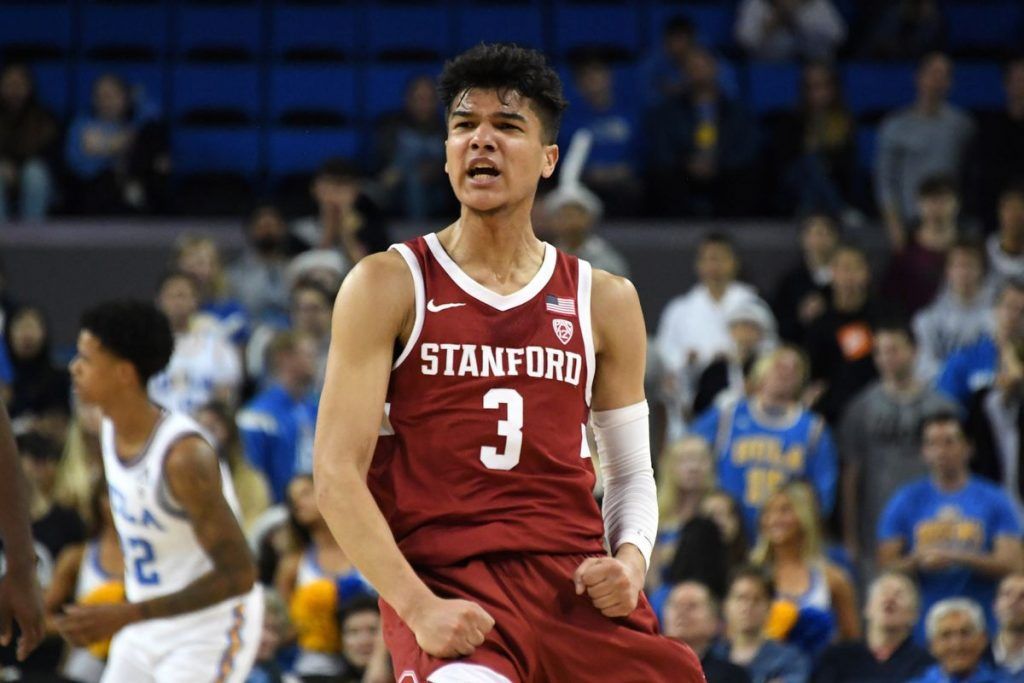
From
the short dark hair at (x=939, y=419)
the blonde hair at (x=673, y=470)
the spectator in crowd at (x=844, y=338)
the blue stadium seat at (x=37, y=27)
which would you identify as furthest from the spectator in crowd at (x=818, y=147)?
the blue stadium seat at (x=37, y=27)

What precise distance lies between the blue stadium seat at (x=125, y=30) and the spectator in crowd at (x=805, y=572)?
22.3 feet

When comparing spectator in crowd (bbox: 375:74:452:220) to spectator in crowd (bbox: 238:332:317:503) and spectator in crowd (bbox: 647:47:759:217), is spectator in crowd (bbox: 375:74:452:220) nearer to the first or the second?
spectator in crowd (bbox: 647:47:759:217)

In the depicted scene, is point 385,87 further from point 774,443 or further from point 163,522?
point 163,522

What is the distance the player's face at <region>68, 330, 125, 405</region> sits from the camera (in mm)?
5738

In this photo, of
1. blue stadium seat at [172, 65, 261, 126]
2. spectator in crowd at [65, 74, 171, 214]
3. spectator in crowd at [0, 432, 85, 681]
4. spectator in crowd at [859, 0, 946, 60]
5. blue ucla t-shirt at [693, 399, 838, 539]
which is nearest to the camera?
spectator in crowd at [0, 432, 85, 681]

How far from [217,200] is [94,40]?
183 cm


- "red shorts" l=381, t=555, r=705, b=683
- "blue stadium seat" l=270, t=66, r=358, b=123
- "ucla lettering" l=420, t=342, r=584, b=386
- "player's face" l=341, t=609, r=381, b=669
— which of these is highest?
"blue stadium seat" l=270, t=66, r=358, b=123

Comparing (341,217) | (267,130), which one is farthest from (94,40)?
(341,217)

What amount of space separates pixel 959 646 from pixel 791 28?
6.60 meters

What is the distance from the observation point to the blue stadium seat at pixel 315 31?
13398mm

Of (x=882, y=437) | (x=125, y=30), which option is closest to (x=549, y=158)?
(x=882, y=437)

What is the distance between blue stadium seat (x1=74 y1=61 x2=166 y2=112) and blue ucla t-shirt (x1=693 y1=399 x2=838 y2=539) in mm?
5574

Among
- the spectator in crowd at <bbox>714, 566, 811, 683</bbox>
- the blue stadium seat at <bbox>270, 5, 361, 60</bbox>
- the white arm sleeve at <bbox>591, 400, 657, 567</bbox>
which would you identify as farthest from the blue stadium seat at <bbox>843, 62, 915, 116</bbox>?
the white arm sleeve at <bbox>591, 400, 657, 567</bbox>

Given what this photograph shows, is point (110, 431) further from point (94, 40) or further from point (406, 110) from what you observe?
point (94, 40)
